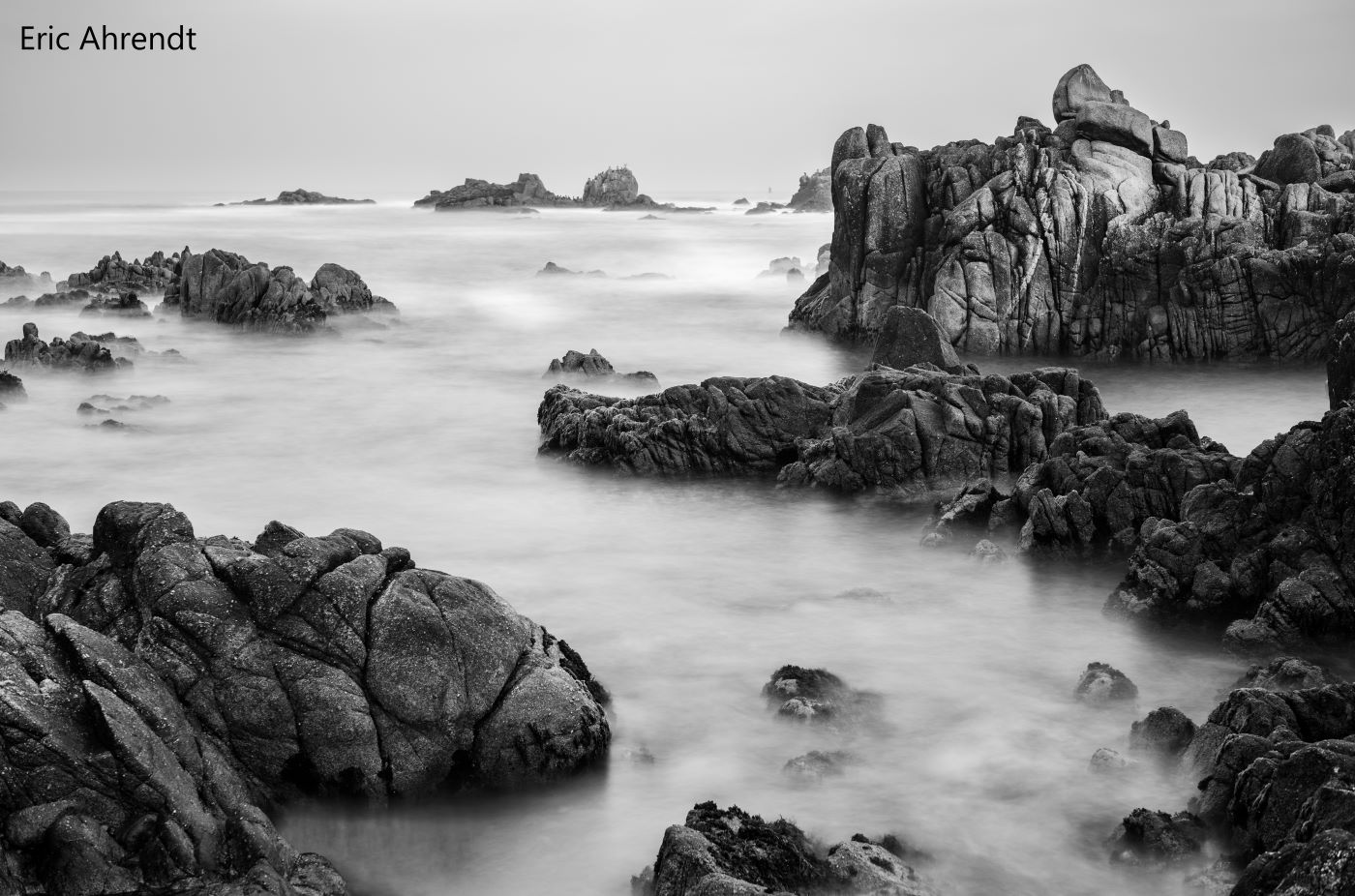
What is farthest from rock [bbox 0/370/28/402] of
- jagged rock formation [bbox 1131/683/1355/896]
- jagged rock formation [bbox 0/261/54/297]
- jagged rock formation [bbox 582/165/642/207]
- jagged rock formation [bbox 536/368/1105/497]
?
jagged rock formation [bbox 582/165/642/207]

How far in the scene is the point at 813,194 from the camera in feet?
Answer: 426

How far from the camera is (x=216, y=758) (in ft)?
39.2

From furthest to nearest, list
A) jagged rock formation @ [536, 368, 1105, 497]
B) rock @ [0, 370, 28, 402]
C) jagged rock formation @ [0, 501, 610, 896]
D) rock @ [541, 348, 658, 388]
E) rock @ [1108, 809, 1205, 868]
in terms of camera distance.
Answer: rock @ [541, 348, 658, 388], rock @ [0, 370, 28, 402], jagged rock formation @ [536, 368, 1105, 497], rock @ [1108, 809, 1205, 868], jagged rock formation @ [0, 501, 610, 896]

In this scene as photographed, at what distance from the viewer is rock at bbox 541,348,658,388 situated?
121 ft

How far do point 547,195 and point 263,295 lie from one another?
84.2 meters

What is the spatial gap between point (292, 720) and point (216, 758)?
4.29ft

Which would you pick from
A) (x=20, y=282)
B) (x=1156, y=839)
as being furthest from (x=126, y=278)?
(x=1156, y=839)

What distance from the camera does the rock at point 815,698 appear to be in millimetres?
15617

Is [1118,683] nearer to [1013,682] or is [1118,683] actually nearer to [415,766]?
[1013,682]

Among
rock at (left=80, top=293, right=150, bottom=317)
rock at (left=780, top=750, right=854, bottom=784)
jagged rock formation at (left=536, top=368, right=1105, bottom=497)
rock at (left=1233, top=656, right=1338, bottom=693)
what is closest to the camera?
rock at (left=780, top=750, right=854, bottom=784)

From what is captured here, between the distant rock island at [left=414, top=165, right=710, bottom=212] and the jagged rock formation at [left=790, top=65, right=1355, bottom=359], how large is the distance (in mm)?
85887

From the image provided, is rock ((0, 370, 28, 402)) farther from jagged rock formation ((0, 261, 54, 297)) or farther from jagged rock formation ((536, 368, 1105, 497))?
jagged rock formation ((0, 261, 54, 297))

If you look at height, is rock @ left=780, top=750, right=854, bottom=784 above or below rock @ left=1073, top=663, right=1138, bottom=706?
below

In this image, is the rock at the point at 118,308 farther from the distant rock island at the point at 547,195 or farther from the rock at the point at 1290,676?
the distant rock island at the point at 547,195
